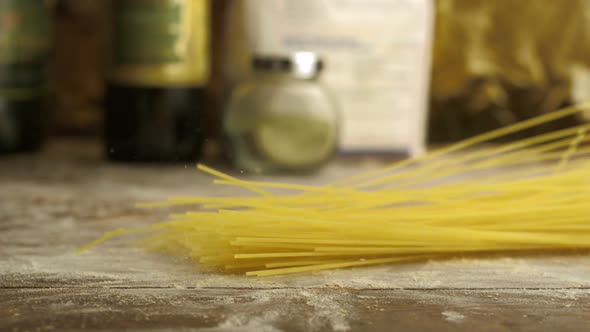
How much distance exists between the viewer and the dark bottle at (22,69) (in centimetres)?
91

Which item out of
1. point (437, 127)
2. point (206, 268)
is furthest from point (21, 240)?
point (437, 127)

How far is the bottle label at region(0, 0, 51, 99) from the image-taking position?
0.90m

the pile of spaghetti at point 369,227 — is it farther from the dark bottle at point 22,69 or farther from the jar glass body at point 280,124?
the dark bottle at point 22,69

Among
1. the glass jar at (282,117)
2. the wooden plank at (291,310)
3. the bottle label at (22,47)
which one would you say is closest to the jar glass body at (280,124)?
the glass jar at (282,117)

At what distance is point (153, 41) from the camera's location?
889mm

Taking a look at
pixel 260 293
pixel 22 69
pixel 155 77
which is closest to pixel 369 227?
pixel 260 293

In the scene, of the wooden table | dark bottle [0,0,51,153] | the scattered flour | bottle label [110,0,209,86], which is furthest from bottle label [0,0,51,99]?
the scattered flour

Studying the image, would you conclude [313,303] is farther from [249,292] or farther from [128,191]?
[128,191]

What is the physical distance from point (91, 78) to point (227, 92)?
0.26 m

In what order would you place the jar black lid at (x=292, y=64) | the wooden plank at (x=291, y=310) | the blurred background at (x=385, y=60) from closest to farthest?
1. the wooden plank at (x=291, y=310)
2. the jar black lid at (x=292, y=64)
3. the blurred background at (x=385, y=60)

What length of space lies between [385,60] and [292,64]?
7.9 inches

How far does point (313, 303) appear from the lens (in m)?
0.42

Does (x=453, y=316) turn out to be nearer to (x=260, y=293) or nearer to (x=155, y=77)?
(x=260, y=293)

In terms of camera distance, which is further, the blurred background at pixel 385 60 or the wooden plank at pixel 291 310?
the blurred background at pixel 385 60
